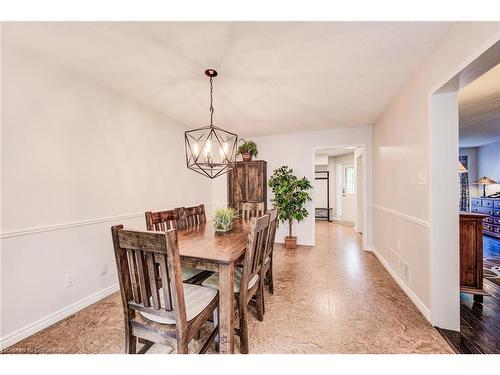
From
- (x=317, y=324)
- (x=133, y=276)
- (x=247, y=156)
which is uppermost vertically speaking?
(x=247, y=156)

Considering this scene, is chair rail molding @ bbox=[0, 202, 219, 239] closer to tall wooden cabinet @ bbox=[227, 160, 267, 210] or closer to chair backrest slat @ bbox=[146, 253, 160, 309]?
chair backrest slat @ bbox=[146, 253, 160, 309]

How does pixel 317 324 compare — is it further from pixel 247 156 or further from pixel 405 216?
pixel 247 156

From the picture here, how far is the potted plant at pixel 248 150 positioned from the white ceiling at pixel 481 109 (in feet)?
10.3

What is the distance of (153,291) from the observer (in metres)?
1.12

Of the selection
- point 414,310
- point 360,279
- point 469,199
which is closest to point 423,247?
point 414,310

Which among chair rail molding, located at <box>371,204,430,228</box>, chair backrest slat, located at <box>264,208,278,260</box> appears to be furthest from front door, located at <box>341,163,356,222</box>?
chair backrest slat, located at <box>264,208,278,260</box>

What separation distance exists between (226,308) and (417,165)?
85.7 inches

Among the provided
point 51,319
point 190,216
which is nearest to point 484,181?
point 190,216

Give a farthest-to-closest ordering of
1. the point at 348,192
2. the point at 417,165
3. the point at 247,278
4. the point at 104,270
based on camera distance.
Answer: the point at 348,192, the point at 104,270, the point at 417,165, the point at 247,278

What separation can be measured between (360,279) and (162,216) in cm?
255

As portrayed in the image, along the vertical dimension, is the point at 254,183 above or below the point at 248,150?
below

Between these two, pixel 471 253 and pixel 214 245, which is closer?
pixel 214 245

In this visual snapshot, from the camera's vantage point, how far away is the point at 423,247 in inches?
76.2
